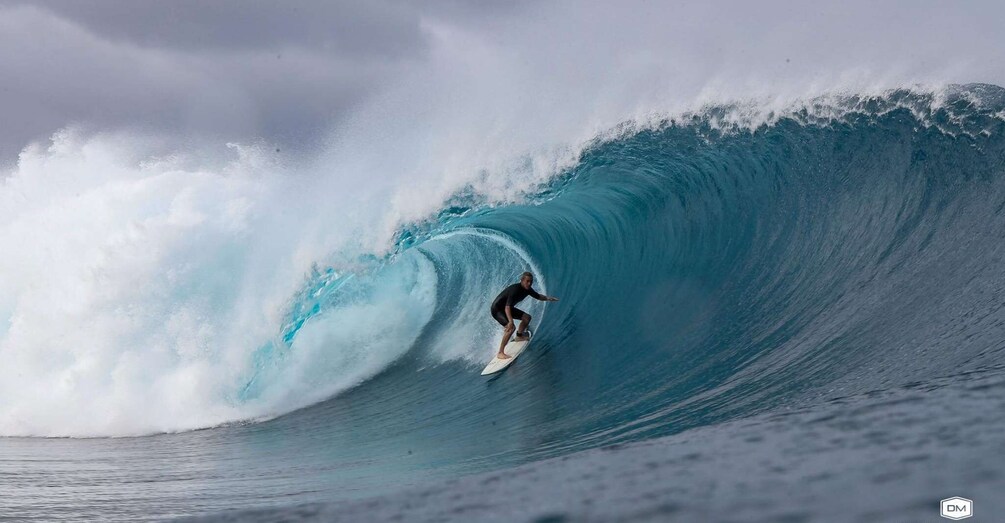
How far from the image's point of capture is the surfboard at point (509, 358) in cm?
865

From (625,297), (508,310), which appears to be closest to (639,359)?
(508,310)

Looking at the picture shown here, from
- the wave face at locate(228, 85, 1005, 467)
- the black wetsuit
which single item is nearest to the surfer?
the black wetsuit

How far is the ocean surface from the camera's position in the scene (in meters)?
2.66

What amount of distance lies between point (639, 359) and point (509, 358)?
5.79 feet

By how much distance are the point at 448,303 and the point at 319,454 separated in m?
5.18

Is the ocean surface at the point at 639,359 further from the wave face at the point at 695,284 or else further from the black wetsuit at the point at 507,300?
the black wetsuit at the point at 507,300

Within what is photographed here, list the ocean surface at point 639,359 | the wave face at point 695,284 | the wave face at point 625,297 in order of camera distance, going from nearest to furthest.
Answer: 1. the ocean surface at point 639,359
2. the wave face at point 695,284
3. the wave face at point 625,297

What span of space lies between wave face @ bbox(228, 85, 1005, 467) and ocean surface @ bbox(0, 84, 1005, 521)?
4cm

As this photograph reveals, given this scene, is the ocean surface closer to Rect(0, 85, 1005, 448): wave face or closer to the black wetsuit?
Rect(0, 85, 1005, 448): wave face

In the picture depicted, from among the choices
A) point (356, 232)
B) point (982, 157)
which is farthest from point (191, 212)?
point (982, 157)

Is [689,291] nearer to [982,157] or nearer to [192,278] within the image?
Result: [982,157]

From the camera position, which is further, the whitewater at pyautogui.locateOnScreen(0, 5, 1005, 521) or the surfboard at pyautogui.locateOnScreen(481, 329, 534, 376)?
the surfboard at pyautogui.locateOnScreen(481, 329, 534, 376)

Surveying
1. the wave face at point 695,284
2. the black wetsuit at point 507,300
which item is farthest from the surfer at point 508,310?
the wave face at point 695,284

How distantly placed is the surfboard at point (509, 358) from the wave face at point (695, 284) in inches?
4.9
